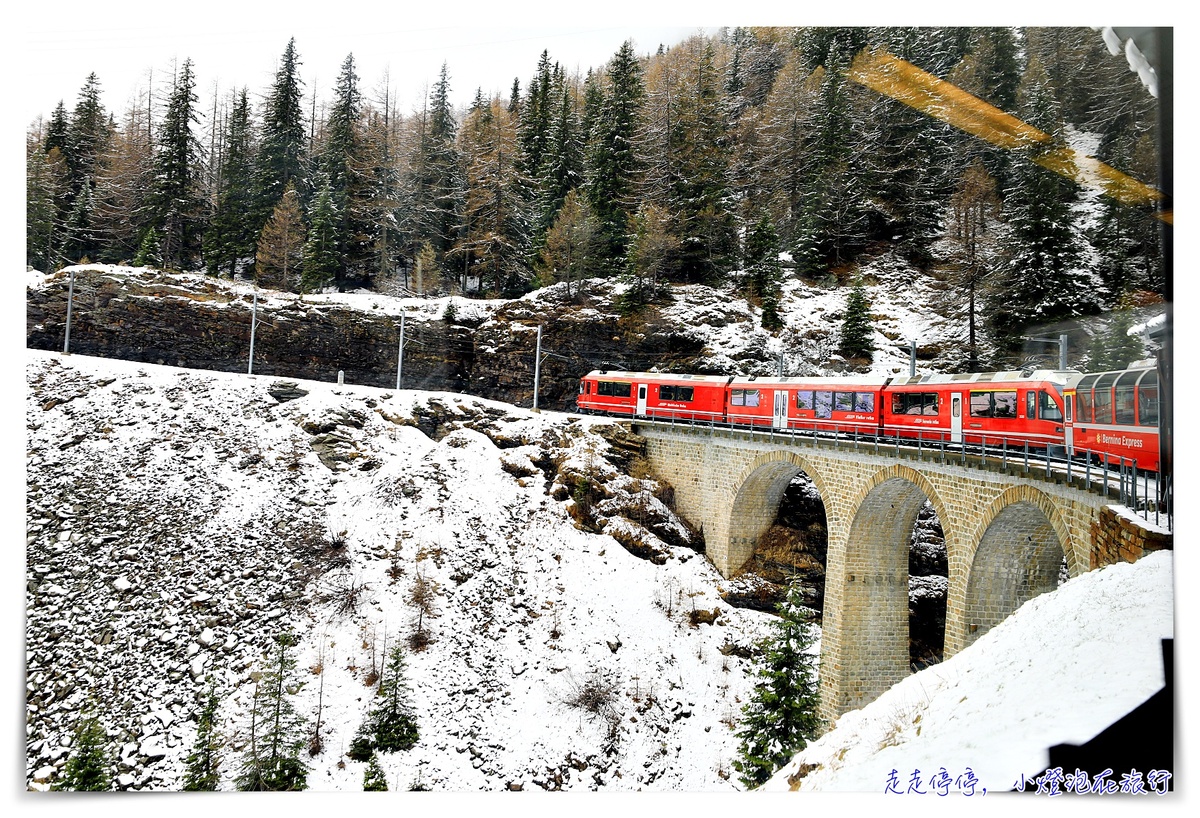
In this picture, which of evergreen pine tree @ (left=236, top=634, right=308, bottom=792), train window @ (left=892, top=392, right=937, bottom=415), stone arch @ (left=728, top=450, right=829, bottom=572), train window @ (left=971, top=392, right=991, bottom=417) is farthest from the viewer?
stone arch @ (left=728, top=450, right=829, bottom=572)

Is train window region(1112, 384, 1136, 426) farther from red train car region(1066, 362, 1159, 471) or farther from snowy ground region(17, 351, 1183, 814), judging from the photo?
snowy ground region(17, 351, 1183, 814)

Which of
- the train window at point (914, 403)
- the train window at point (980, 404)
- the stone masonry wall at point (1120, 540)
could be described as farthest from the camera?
the train window at point (914, 403)

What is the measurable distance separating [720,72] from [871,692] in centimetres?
1284

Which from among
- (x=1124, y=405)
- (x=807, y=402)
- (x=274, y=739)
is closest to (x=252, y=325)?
(x=274, y=739)

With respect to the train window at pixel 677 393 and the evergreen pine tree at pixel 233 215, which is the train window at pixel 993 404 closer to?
the train window at pixel 677 393

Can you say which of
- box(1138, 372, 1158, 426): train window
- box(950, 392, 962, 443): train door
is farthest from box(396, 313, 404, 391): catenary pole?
box(1138, 372, 1158, 426): train window

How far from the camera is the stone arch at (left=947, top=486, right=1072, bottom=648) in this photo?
8.94m

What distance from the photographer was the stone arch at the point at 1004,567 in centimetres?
894

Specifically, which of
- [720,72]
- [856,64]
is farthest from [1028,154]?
[720,72]

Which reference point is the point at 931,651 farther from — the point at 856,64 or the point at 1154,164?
the point at 856,64

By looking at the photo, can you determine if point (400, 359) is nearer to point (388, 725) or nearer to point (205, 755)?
point (388, 725)

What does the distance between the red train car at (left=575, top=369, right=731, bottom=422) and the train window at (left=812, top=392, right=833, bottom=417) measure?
2521mm

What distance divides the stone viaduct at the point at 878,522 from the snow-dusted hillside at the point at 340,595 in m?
1.55

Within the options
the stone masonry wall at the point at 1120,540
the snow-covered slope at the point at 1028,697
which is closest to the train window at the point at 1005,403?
the stone masonry wall at the point at 1120,540
